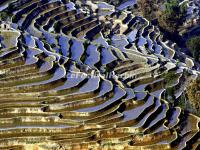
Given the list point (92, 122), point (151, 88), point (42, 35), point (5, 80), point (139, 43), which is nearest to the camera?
point (92, 122)

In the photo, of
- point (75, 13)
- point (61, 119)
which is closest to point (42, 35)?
point (75, 13)

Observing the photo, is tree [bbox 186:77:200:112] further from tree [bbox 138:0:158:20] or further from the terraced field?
tree [bbox 138:0:158:20]

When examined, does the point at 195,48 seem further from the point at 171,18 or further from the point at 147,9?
the point at 147,9

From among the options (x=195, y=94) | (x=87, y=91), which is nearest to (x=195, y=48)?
(x=195, y=94)

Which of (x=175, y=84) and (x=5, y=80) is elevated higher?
(x=5, y=80)

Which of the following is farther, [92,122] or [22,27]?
[22,27]

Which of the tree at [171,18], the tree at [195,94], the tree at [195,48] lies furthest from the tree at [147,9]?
the tree at [195,94]

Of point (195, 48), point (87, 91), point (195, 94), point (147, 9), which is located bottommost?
point (195, 48)

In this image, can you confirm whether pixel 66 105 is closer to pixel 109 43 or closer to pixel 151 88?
pixel 151 88
